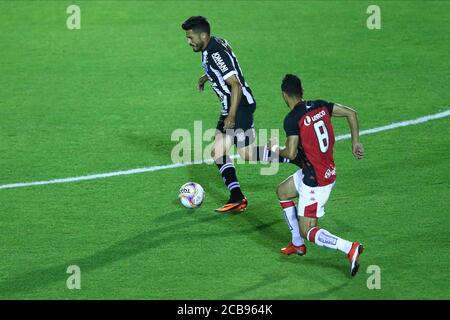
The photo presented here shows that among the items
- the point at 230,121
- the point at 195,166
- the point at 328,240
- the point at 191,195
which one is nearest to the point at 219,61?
the point at 230,121

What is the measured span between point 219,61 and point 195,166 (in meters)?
2.10

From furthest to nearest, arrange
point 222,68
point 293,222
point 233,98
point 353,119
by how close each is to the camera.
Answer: point 222,68, point 233,98, point 293,222, point 353,119

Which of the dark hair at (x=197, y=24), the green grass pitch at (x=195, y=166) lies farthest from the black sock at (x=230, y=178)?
the dark hair at (x=197, y=24)

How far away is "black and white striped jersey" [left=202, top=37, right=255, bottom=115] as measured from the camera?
10.7 metres

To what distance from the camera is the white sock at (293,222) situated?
9703 millimetres

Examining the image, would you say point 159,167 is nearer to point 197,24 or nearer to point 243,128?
point 243,128

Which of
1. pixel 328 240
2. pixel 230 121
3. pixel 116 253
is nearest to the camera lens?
pixel 328 240

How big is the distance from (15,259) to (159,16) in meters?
9.45

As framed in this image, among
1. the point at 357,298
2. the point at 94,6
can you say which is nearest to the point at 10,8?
the point at 94,6

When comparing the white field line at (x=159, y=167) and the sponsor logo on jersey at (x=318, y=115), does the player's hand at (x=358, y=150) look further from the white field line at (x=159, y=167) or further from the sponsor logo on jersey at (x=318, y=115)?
the white field line at (x=159, y=167)

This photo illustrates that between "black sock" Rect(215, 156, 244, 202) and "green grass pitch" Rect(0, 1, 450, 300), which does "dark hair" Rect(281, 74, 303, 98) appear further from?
"black sock" Rect(215, 156, 244, 202)

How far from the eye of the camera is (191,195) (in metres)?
10.9

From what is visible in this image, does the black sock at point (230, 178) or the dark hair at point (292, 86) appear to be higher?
the dark hair at point (292, 86)

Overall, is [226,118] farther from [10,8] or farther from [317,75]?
[10,8]
